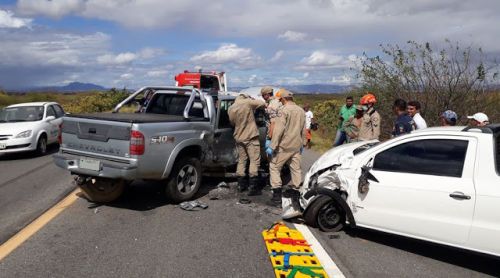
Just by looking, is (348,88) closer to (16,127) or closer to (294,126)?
(294,126)

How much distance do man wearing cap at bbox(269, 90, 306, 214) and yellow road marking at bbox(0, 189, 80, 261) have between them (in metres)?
3.16

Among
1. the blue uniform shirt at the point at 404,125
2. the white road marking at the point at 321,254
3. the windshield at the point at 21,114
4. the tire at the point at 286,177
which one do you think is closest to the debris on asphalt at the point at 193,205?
the white road marking at the point at 321,254

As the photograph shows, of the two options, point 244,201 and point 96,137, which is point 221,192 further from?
point 96,137

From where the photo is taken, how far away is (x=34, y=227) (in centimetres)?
546

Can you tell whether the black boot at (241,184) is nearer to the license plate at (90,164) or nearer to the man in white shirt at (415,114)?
the license plate at (90,164)

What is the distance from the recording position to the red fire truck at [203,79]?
21.0 metres

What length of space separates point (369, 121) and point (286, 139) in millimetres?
2086

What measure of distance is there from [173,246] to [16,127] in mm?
9049

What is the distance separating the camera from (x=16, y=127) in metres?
11.9

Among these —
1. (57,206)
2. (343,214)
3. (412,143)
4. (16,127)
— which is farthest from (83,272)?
(16,127)

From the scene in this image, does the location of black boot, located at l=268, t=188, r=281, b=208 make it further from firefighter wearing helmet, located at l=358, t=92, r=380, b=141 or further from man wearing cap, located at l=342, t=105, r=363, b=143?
man wearing cap, located at l=342, t=105, r=363, b=143

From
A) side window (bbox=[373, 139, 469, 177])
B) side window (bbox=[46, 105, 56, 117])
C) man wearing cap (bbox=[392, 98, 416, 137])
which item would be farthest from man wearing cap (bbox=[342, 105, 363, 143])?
side window (bbox=[46, 105, 56, 117])

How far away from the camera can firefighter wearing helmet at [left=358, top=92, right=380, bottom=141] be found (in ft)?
26.3

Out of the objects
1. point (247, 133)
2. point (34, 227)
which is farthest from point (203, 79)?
point (34, 227)
